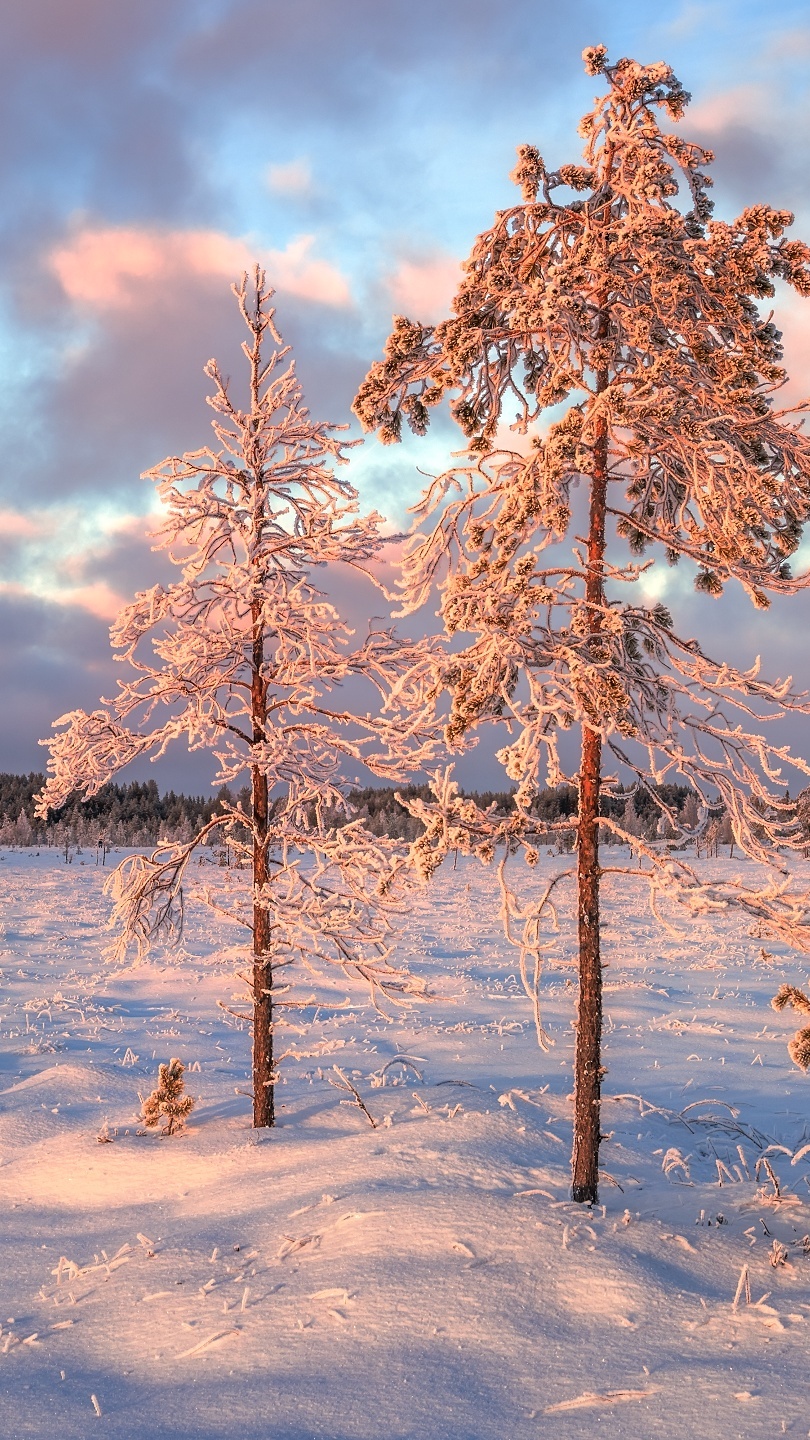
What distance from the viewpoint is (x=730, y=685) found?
25.7 ft

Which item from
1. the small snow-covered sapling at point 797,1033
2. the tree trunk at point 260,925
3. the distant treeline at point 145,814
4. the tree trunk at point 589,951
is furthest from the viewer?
the distant treeline at point 145,814

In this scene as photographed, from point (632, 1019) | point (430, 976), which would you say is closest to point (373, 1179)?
point (632, 1019)

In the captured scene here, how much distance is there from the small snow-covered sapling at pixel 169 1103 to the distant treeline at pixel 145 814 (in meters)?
49.3

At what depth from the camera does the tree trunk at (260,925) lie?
10.9m

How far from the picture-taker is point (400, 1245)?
7027 millimetres

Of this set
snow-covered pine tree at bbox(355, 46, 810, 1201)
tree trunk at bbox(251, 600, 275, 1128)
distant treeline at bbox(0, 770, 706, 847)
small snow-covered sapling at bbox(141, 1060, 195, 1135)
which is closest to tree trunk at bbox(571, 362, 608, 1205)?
snow-covered pine tree at bbox(355, 46, 810, 1201)

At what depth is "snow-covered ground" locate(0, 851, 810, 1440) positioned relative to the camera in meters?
5.36

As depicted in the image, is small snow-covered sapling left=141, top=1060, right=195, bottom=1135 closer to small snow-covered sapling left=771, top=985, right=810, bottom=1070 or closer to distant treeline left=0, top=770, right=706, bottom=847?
small snow-covered sapling left=771, top=985, right=810, bottom=1070

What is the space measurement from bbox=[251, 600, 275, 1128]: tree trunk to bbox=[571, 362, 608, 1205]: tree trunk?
12.8ft

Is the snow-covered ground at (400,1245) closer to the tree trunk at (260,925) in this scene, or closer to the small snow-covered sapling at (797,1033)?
the tree trunk at (260,925)

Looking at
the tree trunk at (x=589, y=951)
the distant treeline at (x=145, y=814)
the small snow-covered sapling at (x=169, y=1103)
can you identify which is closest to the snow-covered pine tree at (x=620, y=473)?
the tree trunk at (x=589, y=951)

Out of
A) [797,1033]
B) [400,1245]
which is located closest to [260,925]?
[400,1245]

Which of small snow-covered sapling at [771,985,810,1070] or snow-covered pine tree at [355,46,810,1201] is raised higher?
snow-covered pine tree at [355,46,810,1201]

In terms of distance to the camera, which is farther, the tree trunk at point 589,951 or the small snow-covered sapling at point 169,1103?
the small snow-covered sapling at point 169,1103
